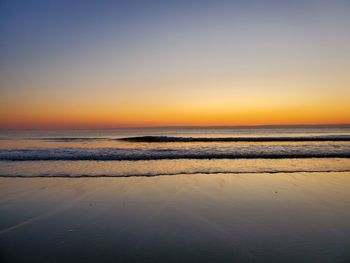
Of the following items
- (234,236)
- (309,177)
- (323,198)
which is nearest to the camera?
(234,236)

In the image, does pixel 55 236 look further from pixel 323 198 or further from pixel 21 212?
pixel 323 198

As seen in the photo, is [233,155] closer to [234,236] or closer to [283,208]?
[283,208]

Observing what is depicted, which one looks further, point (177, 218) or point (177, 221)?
point (177, 218)

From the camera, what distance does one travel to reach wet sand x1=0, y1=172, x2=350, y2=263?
307 cm

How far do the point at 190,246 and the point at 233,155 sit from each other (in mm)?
11136

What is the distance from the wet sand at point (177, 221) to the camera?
10.1ft

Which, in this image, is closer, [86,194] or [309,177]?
[86,194]

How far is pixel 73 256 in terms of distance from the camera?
2.99 meters

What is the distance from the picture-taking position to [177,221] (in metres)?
4.21

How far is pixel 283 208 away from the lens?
4828mm

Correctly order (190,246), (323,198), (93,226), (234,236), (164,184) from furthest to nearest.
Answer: (164,184) → (323,198) → (93,226) → (234,236) → (190,246)

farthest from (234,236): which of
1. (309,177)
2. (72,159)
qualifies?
(72,159)

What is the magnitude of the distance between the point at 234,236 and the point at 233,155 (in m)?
10.6

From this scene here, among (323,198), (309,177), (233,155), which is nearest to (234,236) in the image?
(323,198)
